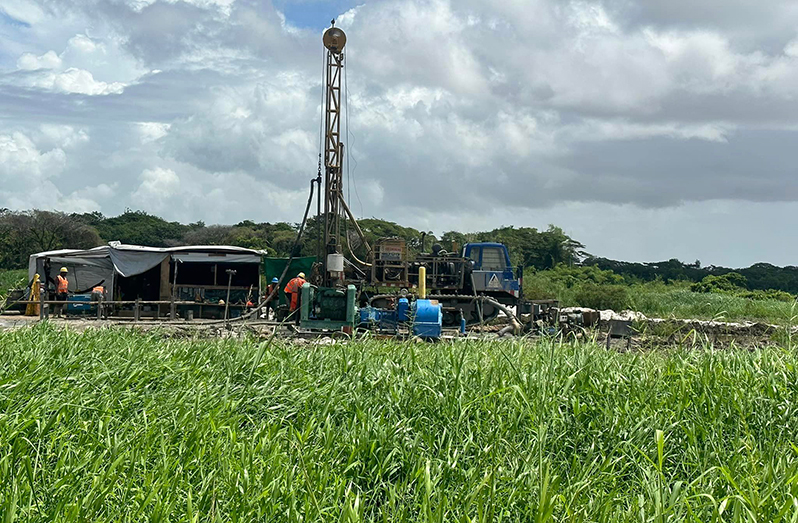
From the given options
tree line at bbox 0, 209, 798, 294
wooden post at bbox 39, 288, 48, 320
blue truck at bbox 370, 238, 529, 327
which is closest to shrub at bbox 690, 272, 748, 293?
tree line at bbox 0, 209, 798, 294

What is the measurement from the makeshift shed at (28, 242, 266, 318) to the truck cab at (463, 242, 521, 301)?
19.6 feet

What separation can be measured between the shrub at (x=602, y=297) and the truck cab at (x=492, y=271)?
1086 cm

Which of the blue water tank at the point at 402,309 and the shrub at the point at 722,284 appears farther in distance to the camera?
the shrub at the point at 722,284

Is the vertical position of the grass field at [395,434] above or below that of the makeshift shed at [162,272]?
below

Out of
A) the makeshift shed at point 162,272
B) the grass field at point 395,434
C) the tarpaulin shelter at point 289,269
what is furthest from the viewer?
the tarpaulin shelter at point 289,269

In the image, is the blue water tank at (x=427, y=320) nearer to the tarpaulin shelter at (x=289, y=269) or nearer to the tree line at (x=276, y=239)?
the tarpaulin shelter at (x=289, y=269)

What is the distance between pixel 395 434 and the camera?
5730 millimetres

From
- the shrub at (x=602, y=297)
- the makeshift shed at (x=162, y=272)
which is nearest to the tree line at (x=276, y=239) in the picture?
the shrub at (x=602, y=297)

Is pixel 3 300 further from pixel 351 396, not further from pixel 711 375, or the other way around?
pixel 711 375

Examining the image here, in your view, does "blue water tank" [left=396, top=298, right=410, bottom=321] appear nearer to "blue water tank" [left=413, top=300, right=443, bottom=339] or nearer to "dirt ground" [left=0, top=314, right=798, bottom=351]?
"dirt ground" [left=0, top=314, right=798, bottom=351]

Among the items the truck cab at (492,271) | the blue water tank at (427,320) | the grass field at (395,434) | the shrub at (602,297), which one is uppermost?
the truck cab at (492,271)

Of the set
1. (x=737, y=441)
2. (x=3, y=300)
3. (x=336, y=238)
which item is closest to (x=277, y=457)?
(x=737, y=441)

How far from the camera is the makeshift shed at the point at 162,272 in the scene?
23.4 meters

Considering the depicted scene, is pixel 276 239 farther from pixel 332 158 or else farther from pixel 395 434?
pixel 395 434
